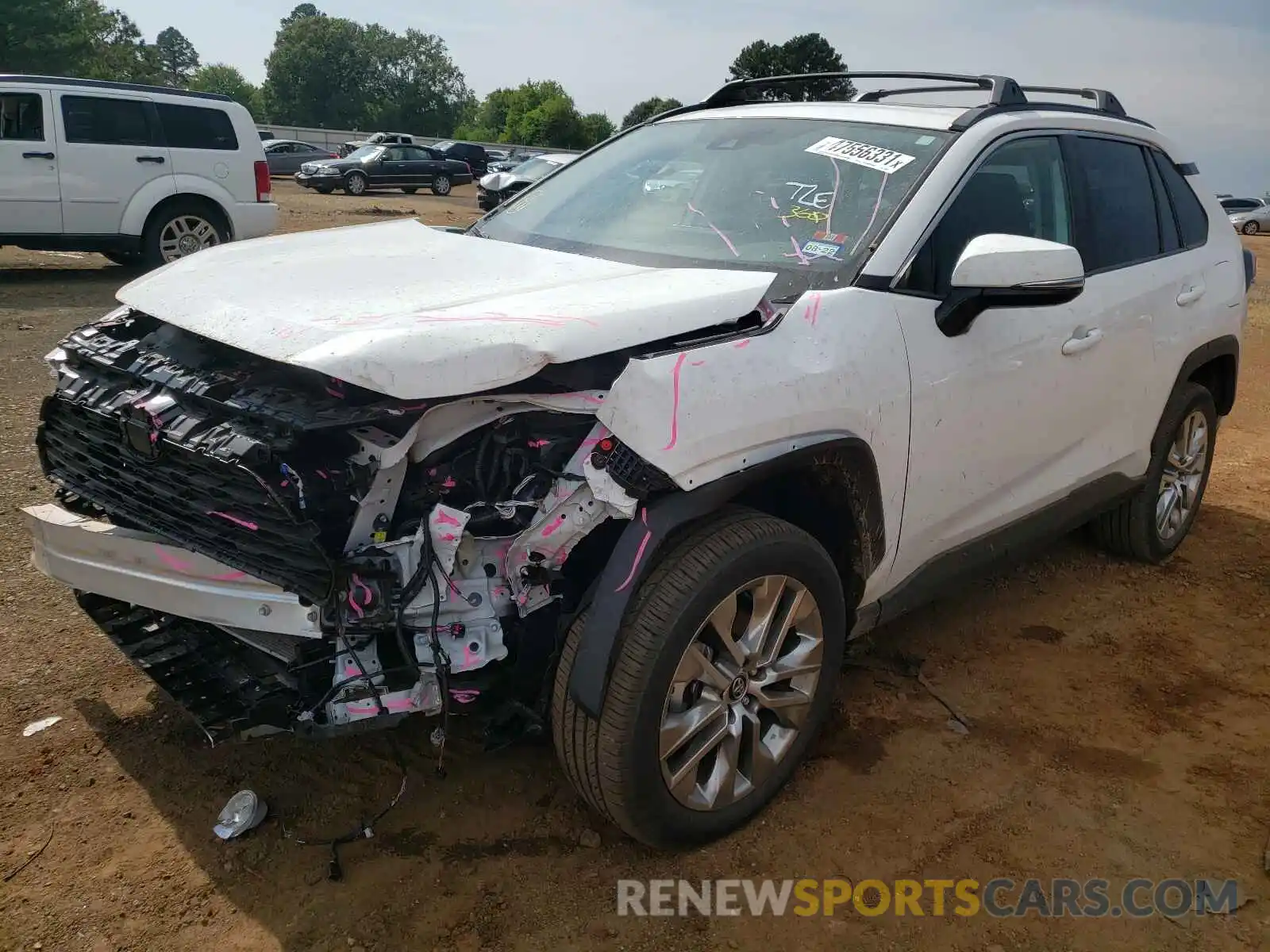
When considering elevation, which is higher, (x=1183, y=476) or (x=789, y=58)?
(x=789, y=58)

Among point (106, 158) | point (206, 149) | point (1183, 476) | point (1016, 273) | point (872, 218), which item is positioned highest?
point (206, 149)

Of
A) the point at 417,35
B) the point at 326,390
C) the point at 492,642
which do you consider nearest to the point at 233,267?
the point at 326,390

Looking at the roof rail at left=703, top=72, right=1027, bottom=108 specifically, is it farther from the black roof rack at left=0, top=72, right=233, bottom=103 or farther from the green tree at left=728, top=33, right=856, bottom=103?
the green tree at left=728, top=33, right=856, bottom=103

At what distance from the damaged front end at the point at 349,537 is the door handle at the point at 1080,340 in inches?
70.7

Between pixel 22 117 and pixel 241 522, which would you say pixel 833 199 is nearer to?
pixel 241 522

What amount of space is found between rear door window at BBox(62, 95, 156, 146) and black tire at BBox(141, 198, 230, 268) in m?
0.68

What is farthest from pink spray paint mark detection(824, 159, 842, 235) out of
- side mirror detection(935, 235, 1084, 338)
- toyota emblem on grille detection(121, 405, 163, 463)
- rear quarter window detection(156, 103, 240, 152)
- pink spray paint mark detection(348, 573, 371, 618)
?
rear quarter window detection(156, 103, 240, 152)

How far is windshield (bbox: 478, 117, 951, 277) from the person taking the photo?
2914 millimetres

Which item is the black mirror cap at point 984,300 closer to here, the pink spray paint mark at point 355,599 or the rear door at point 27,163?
the pink spray paint mark at point 355,599

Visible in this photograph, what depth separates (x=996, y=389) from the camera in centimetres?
298

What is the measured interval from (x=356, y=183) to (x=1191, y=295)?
25.6 meters

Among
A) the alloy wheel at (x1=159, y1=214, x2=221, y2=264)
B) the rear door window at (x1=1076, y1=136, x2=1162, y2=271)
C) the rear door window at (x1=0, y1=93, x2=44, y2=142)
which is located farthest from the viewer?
the alloy wheel at (x1=159, y1=214, x2=221, y2=264)

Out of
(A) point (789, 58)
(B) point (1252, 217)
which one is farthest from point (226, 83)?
(B) point (1252, 217)

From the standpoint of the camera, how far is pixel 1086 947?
2332mm
